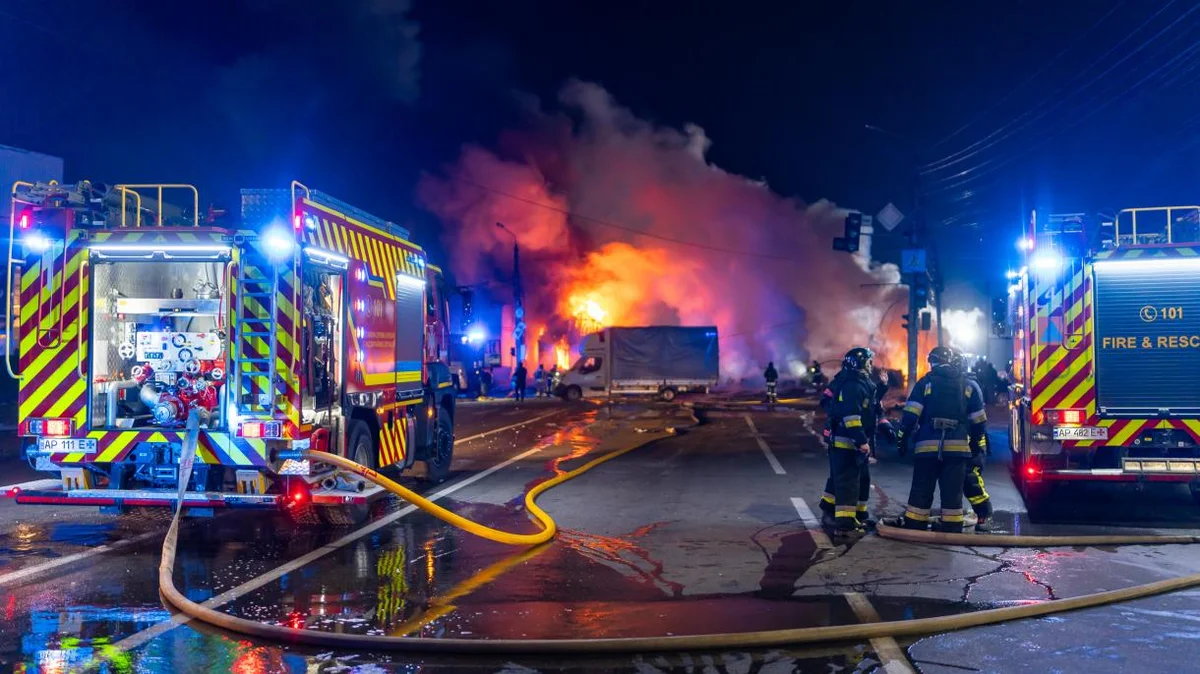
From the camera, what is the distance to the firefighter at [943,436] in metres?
8.57

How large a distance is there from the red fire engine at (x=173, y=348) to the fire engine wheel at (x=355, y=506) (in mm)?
507

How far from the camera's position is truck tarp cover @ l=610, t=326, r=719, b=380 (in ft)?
119

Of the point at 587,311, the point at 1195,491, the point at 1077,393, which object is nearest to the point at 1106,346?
the point at 1077,393

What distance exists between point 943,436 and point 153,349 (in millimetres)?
6663

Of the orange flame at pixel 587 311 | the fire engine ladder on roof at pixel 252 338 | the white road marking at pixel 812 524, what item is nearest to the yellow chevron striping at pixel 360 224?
the fire engine ladder on roof at pixel 252 338

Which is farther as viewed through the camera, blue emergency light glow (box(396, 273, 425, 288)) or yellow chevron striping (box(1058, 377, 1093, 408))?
blue emergency light glow (box(396, 273, 425, 288))

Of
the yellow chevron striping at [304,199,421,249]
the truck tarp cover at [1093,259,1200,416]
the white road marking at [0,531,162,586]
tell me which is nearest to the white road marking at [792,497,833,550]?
the truck tarp cover at [1093,259,1200,416]

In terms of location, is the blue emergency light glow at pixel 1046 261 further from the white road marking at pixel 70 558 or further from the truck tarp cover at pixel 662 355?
the truck tarp cover at pixel 662 355

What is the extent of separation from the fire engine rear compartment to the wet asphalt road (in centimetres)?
108

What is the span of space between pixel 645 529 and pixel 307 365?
10.6ft

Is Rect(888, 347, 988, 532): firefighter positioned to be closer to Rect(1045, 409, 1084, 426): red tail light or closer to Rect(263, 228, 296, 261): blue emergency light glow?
Rect(1045, 409, 1084, 426): red tail light

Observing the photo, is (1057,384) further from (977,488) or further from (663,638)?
(663,638)

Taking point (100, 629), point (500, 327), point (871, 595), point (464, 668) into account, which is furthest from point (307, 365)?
point (500, 327)

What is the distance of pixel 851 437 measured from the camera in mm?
8766
